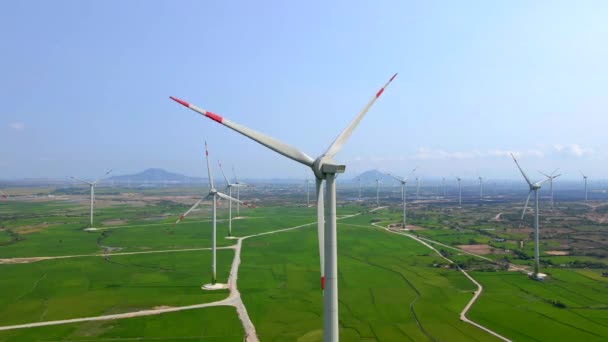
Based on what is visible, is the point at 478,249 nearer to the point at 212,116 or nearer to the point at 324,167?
the point at 324,167

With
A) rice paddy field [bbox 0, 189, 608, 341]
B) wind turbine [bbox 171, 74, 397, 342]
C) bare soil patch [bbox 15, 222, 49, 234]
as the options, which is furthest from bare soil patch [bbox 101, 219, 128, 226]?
wind turbine [bbox 171, 74, 397, 342]

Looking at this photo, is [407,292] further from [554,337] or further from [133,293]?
[133,293]

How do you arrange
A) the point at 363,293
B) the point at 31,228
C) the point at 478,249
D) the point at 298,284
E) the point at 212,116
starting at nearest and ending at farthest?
1. the point at 212,116
2. the point at 363,293
3. the point at 298,284
4. the point at 478,249
5. the point at 31,228

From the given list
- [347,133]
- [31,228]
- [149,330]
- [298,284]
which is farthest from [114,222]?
[347,133]

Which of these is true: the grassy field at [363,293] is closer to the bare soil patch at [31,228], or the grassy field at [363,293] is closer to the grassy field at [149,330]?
the grassy field at [149,330]

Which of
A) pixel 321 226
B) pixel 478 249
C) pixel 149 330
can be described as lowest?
pixel 149 330

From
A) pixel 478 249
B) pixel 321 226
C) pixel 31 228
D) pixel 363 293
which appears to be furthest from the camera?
pixel 31 228

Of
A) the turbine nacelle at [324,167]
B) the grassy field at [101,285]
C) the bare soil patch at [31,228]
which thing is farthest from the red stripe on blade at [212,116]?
the bare soil patch at [31,228]

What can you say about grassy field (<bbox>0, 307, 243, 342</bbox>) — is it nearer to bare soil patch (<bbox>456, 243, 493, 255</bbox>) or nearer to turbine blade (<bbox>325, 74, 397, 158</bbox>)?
turbine blade (<bbox>325, 74, 397, 158</bbox>)
